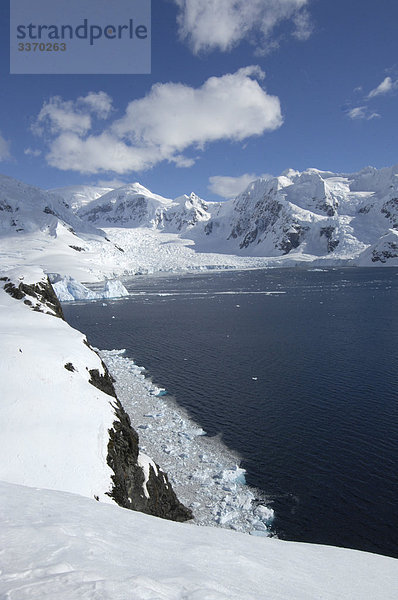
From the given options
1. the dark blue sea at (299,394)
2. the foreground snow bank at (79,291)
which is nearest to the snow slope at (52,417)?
the dark blue sea at (299,394)

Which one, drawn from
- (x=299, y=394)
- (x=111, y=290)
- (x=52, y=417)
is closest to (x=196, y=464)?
(x=52, y=417)

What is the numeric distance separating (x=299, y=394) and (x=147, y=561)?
76.0 feet

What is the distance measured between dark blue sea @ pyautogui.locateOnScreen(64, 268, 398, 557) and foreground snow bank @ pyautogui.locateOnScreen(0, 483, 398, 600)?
8.07m

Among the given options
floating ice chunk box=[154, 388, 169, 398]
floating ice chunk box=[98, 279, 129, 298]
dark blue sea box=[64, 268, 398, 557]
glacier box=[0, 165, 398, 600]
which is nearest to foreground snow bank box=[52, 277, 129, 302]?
floating ice chunk box=[98, 279, 129, 298]

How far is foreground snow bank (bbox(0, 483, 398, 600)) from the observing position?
13.4ft

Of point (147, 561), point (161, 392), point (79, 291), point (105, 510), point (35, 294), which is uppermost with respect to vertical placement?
point (35, 294)

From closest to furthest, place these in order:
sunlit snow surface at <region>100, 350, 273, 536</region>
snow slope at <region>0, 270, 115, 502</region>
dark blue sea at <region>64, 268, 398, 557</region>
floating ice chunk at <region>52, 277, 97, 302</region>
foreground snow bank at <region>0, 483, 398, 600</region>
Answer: foreground snow bank at <region>0, 483, 398, 600</region> → snow slope at <region>0, 270, 115, 502</region> → sunlit snow surface at <region>100, 350, 273, 536</region> → dark blue sea at <region>64, 268, 398, 557</region> → floating ice chunk at <region>52, 277, 97, 302</region>

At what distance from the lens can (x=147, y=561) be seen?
17.4ft

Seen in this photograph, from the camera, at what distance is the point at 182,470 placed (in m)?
18.5

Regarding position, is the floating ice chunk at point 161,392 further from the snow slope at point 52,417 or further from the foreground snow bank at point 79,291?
the foreground snow bank at point 79,291

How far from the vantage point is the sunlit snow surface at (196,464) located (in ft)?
50.3

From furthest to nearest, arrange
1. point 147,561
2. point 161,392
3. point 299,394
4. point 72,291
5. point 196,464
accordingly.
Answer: point 72,291, point 161,392, point 299,394, point 196,464, point 147,561

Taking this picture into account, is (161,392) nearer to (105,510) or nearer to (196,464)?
(196,464)

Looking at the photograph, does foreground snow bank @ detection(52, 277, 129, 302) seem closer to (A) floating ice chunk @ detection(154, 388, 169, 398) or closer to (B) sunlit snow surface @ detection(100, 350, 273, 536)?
(B) sunlit snow surface @ detection(100, 350, 273, 536)
